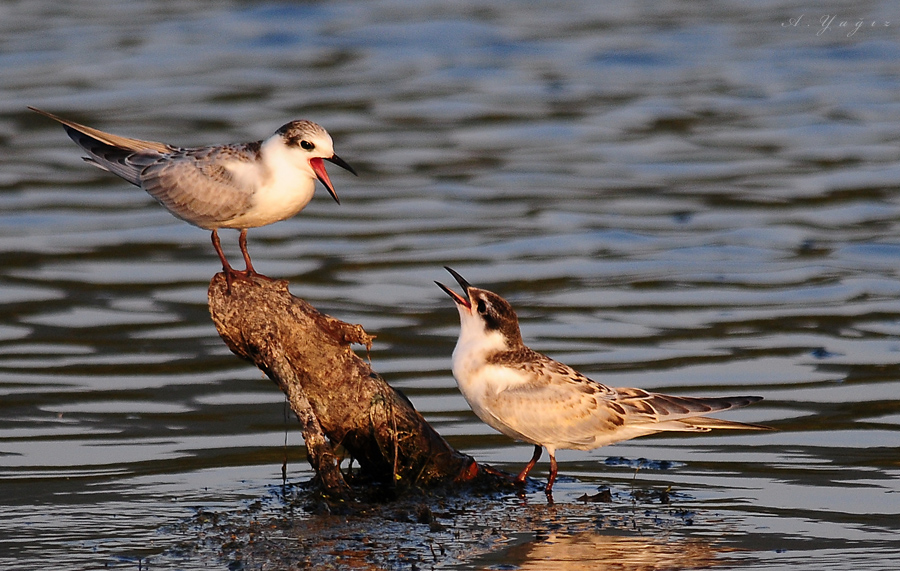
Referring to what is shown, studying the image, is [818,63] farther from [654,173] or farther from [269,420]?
[269,420]

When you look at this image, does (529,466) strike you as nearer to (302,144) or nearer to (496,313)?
(496,313)

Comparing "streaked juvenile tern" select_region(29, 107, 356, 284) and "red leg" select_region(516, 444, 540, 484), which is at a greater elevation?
"streaked juvenile tern" select_region(29, 107, 356, 284)

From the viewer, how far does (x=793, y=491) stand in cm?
714

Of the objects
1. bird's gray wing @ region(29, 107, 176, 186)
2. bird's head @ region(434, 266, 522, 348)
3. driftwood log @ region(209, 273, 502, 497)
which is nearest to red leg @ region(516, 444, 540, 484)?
driftwood log @ region(209, 273, 502, 497)

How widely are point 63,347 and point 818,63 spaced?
42.9 ft

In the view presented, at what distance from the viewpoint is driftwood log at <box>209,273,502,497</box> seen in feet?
23.3

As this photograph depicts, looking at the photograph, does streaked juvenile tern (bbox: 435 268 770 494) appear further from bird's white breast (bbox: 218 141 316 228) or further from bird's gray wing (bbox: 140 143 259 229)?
bird's gray wing (bbox: 140 143 259 229)

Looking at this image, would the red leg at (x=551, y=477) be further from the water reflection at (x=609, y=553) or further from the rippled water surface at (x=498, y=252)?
the water reflection at (x=609, y=553)

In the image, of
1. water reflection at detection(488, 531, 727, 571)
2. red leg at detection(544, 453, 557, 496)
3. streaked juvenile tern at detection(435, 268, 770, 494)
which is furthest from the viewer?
streaked juvenile tern at detection(435, 268, 770, 494)

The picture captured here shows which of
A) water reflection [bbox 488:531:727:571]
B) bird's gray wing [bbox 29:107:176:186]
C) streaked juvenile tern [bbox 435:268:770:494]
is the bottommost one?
water reflection [bbox 488:531:727:571]

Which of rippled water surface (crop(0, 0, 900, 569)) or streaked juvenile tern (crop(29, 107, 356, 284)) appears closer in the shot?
rippled water surface (crop(0, 0, 900, 569))

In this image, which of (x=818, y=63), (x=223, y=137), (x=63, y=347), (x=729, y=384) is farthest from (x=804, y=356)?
(x=818, y=63)

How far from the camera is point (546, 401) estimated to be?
7344 millimetres

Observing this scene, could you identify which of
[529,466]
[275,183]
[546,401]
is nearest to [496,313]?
[546,401]
